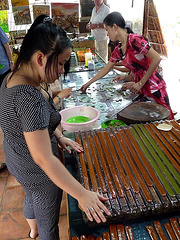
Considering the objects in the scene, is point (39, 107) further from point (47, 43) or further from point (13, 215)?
point (13, 215)

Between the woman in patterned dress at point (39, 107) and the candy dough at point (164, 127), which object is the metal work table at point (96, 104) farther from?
the candy dough at point (164, 127)

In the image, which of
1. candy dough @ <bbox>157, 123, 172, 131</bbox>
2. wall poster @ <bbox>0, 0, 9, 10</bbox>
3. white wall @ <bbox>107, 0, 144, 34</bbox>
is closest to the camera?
candy dough @ <bbox>157, 123, 172, 131</bbox>

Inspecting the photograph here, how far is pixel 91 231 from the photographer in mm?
970

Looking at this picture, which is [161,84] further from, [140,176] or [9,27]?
[9,27]

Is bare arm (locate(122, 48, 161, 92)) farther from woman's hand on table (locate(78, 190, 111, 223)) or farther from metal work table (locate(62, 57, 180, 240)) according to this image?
woman's hand on table (locate(78, 190, 111, 223))

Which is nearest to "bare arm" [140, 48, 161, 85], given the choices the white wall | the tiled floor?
the tiled floor

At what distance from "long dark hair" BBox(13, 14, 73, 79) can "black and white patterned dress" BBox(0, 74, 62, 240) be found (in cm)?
15

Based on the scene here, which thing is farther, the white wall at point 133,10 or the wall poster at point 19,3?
the white wall at point 133,10

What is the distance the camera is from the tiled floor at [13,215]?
2062 millimetres

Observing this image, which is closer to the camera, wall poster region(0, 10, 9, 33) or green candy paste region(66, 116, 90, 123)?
green candy paste region(66, 116, 90, 123)

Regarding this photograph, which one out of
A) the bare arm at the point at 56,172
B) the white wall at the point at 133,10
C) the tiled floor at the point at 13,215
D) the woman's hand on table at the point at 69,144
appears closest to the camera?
the bare arm at the point at 56,172

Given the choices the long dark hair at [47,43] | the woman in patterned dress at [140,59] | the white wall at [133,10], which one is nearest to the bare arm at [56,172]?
the long dark hair at [47,43]

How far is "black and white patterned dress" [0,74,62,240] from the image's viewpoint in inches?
35.1

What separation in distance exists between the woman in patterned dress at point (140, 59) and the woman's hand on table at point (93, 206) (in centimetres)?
141
